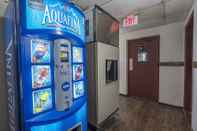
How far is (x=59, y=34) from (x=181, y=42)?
3390mm

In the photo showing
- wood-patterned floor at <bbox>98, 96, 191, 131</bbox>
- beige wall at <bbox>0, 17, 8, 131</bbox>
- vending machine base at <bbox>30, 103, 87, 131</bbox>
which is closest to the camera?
vending machine base at <bbox>30, 103, 87, 131</bbox>

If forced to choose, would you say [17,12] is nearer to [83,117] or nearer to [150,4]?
[83,117]

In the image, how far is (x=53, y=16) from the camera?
118 centimetres

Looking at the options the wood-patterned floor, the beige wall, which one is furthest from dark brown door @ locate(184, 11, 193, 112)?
the beige wall

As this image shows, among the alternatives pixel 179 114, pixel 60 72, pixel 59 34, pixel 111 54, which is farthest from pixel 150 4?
Result: pixel 179 114

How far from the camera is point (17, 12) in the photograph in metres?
1.01

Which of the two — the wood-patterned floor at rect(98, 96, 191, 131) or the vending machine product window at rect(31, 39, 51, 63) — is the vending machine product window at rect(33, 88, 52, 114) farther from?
the wood-patterned floor at rect(98, 96, 191, 131)

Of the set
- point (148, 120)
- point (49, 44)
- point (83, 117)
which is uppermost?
point (49, 44)

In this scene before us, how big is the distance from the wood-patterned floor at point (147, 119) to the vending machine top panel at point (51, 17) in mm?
1988

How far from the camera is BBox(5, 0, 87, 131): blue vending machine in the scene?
1023mm

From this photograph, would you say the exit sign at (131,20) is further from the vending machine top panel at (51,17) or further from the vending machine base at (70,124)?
the vending machine base at (70,124)

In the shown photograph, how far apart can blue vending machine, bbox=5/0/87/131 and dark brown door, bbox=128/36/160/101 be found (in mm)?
3236

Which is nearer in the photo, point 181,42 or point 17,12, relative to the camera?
point 17,12

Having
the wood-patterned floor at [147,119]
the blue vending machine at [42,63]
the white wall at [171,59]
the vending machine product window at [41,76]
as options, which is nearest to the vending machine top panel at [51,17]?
the blue vending machine at [42,63]
